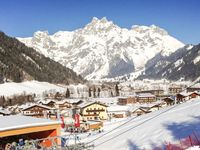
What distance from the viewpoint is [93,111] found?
12331 centimetres

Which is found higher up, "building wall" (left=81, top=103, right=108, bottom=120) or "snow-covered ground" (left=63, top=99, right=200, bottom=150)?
"snow-covered ground" (left=63, top=99, right=200, bottom=150)

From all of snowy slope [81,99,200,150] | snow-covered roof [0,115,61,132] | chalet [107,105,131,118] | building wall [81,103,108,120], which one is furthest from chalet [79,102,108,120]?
snowy slope [81,99,200,150]

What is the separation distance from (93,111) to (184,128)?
4005 inches

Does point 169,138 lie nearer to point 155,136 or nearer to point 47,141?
point 155,136

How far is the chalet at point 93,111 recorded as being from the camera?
4823 inches

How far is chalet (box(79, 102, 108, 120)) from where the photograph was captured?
122500mm

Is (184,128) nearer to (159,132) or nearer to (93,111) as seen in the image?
(159,132)

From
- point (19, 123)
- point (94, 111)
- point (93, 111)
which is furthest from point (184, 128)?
point (93, 111)

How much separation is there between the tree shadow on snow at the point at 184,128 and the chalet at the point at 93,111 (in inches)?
3891

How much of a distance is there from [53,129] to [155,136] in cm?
776

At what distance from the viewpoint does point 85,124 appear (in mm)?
96312

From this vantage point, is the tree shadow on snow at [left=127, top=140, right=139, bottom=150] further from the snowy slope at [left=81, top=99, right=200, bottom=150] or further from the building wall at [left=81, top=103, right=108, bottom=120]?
the building wall at [left=81, top=103, right=108, bottom=120]

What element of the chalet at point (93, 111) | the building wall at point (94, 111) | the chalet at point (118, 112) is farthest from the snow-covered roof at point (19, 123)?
the building wall at point (94, 111)

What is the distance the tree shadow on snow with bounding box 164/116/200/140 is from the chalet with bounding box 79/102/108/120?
9884 centimetres
